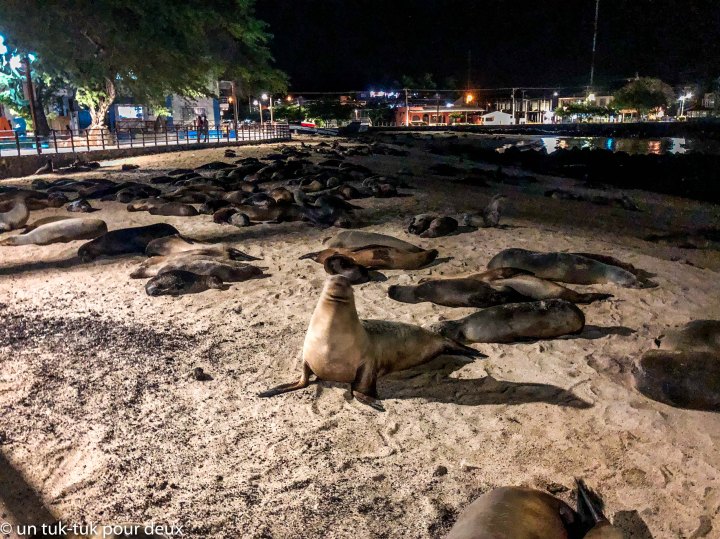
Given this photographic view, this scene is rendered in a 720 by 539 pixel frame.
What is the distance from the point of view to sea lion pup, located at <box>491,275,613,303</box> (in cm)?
645

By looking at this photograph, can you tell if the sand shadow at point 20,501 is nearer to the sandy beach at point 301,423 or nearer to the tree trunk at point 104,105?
the sandy beach at point 301,423

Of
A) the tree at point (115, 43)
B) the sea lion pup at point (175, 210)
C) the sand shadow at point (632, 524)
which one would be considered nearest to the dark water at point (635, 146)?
the tree at point (115, 43)

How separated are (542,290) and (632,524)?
3.68 meters

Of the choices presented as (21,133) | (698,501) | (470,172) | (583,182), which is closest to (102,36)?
(21,133)

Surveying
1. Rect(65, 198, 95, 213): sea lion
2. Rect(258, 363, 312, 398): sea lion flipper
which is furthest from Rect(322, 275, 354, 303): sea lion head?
Rect(65, 198, 95, 213): sea lion

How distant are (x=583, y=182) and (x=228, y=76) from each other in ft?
92.3

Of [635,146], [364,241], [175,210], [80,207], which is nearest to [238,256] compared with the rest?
[364,241]

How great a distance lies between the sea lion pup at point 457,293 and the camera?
6.21 m

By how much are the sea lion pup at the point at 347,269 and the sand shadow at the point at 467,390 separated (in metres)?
2.54

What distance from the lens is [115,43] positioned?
2434 cm

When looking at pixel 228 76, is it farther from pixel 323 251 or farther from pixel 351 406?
→ pixel 351 406

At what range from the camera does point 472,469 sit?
3.50 metres

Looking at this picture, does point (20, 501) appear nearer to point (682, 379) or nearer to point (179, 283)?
point (179, 283)

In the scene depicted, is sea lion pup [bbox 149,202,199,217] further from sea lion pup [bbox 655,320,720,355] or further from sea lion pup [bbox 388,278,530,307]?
sea lion pup [bbox 655,320,720,355]
